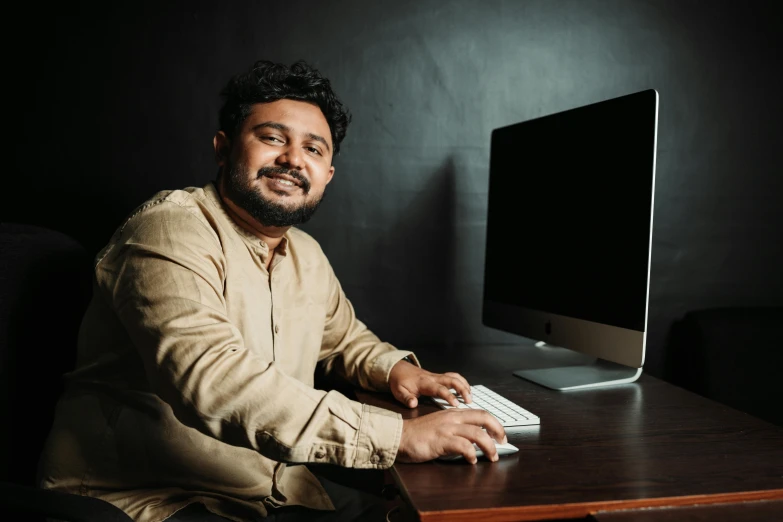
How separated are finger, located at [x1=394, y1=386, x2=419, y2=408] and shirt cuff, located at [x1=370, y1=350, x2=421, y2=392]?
2.7 inches

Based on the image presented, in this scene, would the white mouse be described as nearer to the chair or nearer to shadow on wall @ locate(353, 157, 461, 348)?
the chair

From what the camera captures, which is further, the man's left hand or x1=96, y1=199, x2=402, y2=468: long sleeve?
the man's left hand

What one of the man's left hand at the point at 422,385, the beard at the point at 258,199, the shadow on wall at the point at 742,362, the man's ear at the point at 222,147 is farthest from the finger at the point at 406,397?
the shadow on wall at the point at 742,362

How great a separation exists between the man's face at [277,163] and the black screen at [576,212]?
0.61 metres

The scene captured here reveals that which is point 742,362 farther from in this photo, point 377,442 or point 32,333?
point 32,333

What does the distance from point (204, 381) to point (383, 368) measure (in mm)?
579

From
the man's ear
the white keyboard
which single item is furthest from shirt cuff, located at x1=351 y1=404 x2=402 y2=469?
the man's ear

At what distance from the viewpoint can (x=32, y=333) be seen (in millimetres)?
1352

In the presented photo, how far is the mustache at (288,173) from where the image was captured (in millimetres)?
1552

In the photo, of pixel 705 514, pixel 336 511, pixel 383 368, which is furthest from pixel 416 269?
pixel 705 514

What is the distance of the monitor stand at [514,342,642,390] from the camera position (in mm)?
1659

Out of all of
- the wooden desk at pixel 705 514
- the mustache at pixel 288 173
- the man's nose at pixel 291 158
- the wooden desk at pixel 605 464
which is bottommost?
the wooden desk at pixel 705 514

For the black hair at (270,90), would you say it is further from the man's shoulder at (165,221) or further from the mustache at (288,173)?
the man's shoulder at (165,221)

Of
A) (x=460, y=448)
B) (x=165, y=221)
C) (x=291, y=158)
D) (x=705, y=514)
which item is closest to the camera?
(x=705, y=514)
